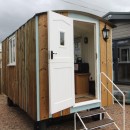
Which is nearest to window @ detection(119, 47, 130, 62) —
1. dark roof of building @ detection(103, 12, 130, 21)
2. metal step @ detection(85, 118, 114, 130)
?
dark roof of building @ detection(103, 12, 130, 21)

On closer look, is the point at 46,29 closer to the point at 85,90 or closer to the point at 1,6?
the point at 85,90

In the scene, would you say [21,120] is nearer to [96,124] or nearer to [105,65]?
[96,124]

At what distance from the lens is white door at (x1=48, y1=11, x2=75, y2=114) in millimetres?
3803

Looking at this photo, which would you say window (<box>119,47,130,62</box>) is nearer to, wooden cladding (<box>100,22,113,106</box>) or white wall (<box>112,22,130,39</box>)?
white wall (<box>112,22,130,39</box>)

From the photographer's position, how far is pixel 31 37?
4129 millimetres

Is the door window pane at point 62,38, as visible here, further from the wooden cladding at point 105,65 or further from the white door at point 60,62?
the wooden cladding at point 105,65

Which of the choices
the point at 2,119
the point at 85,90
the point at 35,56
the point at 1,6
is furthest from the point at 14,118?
the point at 1,6

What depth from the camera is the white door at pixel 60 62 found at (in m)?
3.80

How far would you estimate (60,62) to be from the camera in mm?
4004

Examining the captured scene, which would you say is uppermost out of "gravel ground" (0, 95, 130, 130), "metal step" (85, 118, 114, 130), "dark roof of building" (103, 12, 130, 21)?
"dark roof of building" (103, 12, 130, 21)

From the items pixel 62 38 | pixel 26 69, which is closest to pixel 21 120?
pixel 26 69

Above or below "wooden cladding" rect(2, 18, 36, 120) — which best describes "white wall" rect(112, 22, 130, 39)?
above

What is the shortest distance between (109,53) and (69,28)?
1.61 m

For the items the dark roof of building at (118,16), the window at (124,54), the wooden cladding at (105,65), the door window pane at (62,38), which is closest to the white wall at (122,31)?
the dark roof of building at (118,16)
